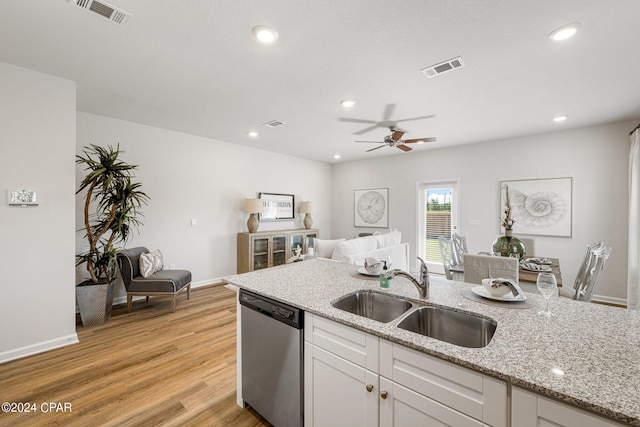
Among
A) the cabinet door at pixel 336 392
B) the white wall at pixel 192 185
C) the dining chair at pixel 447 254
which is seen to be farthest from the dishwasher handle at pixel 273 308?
the white wall at pixel 192 185

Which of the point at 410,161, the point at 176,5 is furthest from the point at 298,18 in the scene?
the point at 410,161

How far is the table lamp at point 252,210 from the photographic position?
5156mm

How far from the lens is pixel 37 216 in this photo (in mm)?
2568

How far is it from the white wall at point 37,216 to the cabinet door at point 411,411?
10.6ft

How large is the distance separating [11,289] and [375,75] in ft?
12.8

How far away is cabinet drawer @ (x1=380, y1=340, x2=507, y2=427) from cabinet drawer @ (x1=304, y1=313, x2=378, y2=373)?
6 cm

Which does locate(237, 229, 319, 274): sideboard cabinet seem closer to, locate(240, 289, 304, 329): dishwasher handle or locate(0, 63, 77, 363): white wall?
locate(0, 63, 77, 363): white wall

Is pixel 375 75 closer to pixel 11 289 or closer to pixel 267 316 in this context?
pixel 267 316

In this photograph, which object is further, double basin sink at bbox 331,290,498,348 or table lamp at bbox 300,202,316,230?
table lamp at bbox 300,202,316,230

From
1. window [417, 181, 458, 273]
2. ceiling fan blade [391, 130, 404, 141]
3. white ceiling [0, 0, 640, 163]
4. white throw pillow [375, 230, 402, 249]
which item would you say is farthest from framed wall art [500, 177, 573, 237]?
ceiling fan blade [391, 130, 404, 141]

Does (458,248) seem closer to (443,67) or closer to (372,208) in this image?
(372,208)

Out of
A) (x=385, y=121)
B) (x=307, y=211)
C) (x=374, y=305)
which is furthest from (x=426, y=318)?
(x=307, y=211)

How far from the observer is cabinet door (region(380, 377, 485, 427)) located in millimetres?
992

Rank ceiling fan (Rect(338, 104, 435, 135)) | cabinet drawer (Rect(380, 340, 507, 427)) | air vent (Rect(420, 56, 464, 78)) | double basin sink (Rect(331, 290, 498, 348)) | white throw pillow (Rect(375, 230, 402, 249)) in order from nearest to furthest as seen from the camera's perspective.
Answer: cabinet drawer (Rect(380, 340, 507, 427)), double basin sink (Rect(331, 290, 498, 348)), air vent (Rect(420, 56, 464, 78)), ceiling fan (Rect(338, 104, 435, 135)), white throw pillow (Rect(375, 230, 402, 249))
